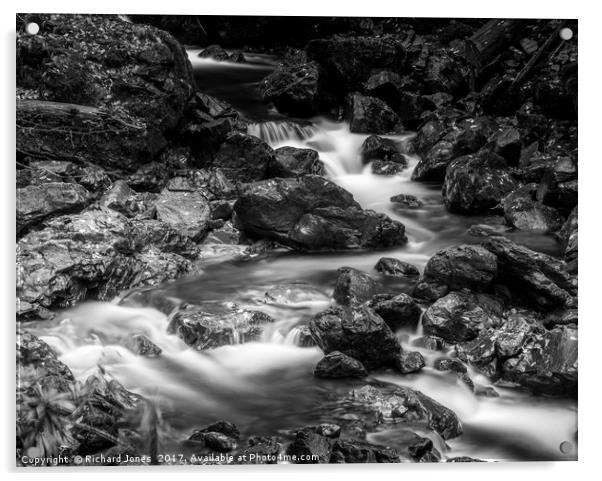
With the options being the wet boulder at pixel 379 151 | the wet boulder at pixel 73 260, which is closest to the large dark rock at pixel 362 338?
the wet boulder at pixel 73 260

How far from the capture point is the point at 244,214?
16.1 feet

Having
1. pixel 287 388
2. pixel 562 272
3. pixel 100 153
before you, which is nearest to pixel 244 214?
pixel 100 153

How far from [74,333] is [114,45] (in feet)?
7.50

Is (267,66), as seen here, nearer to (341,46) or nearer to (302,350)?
(341,46)

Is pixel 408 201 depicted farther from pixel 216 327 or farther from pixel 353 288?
pixel 216 327

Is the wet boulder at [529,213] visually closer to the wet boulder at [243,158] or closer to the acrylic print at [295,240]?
the acrylic print at [295,240]

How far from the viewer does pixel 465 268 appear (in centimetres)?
407

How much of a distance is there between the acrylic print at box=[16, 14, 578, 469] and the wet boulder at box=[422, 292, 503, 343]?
0.04 feet

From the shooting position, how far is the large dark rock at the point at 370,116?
557 cm

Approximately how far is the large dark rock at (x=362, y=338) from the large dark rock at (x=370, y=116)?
229 cm

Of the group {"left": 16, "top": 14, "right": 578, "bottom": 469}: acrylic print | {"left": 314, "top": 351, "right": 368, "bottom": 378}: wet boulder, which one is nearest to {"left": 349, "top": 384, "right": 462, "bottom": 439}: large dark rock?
{"left": 16, "top": 14, "right": 578, "bottom": 469}: acrylic print

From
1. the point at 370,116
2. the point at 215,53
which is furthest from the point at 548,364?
the point at 215,53

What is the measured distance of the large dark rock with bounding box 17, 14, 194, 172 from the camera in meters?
4.10

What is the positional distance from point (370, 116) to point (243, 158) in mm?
1058
